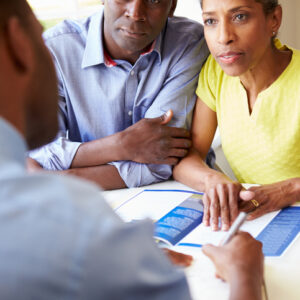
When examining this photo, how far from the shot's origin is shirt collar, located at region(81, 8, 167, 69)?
5.74 feet

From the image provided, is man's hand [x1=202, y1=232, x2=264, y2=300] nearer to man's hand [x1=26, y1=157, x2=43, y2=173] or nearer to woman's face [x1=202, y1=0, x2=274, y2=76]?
woman's face [x1=202, y1=0, x2=274, y2=76]

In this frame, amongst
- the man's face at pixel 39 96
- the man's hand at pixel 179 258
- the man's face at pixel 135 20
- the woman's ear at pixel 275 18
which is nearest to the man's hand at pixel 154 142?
the man's face at pixel 135 20

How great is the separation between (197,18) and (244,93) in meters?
1.09

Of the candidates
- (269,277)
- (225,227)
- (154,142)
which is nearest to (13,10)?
(269,277)

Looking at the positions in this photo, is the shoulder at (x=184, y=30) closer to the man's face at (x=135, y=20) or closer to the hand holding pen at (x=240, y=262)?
the man's face at (x=135, y=20)

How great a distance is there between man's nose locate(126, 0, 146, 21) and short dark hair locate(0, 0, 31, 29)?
997mm

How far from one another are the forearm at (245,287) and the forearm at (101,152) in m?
0.80

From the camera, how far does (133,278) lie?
52 cm

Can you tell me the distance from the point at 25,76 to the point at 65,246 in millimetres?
246

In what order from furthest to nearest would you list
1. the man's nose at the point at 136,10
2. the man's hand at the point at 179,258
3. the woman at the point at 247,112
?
the man's nose at the point at 136,10, the woman at the point at 247,112, the man's hand at the point at 179,258

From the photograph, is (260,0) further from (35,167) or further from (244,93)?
(35,167)

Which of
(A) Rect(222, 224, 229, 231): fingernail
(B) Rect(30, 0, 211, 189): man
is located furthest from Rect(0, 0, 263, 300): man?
(B) Rect(30, 0, 211, 189): man

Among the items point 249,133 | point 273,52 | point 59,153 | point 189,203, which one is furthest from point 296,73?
point 59,153

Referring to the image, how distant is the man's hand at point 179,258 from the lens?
43.6 inches
